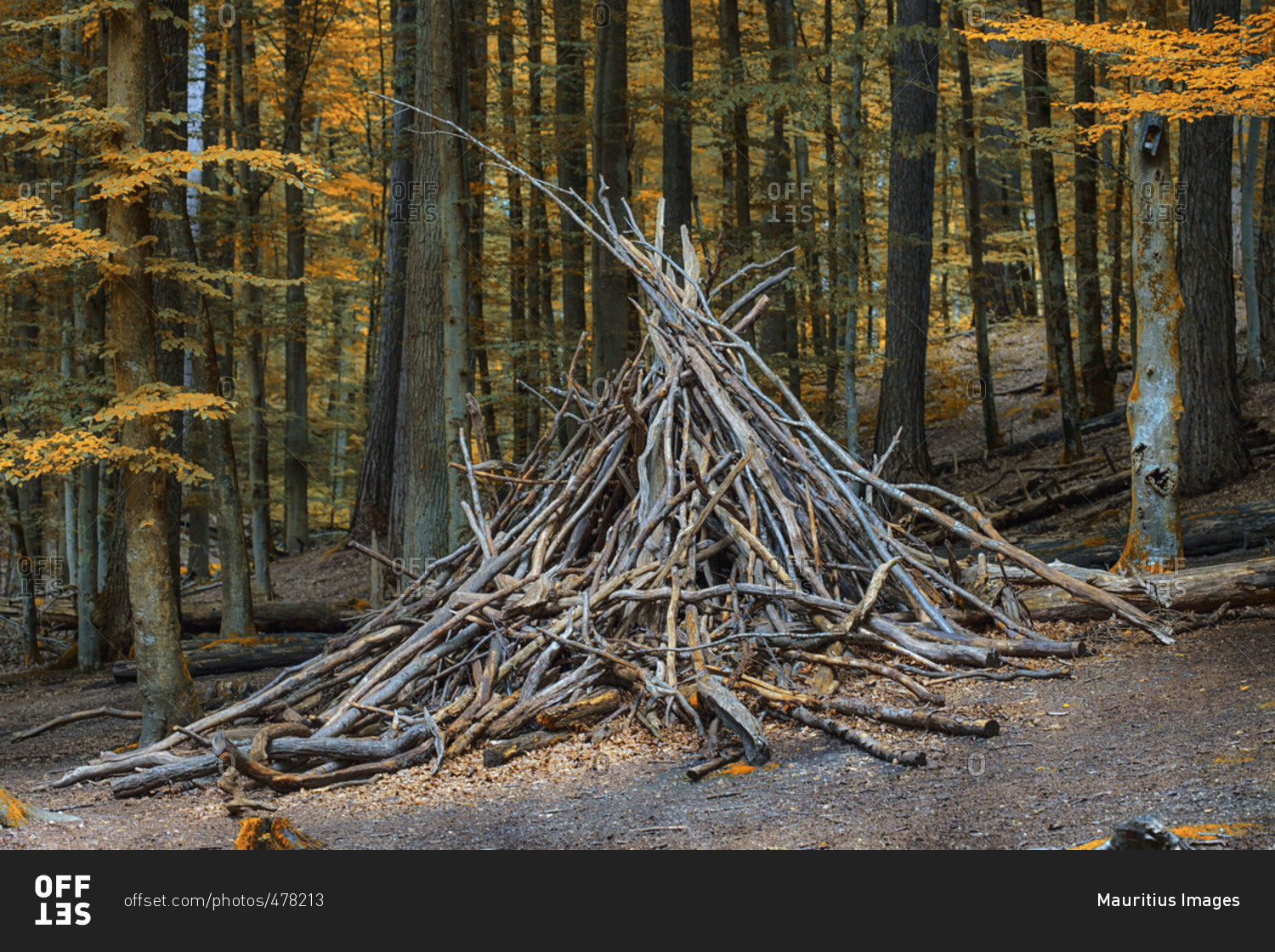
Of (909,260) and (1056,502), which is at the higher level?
(909,260)

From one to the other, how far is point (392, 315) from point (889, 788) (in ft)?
37.5

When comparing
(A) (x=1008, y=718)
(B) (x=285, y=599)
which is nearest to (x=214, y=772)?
(A) (x=1008, y=718)

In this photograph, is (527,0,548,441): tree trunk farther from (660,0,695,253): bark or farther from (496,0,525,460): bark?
(660,0,695,253): bark

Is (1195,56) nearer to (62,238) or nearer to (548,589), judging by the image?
(548,589)

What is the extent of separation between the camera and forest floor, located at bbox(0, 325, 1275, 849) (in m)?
3.63

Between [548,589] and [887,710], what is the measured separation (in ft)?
7.36

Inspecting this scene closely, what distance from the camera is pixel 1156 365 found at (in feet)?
22.6

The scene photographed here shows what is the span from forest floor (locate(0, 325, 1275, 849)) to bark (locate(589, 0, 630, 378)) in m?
5.37

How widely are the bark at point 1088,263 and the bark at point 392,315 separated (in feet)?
29.6

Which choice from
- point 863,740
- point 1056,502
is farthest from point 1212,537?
point 863,740

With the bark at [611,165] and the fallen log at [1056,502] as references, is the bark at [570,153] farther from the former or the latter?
the fallen log at [1056,502]

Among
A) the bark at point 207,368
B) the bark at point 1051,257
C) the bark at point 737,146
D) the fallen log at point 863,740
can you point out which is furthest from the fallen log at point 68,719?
the bark at point 1051,257

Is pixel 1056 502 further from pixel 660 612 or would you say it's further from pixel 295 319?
pixel 295 319

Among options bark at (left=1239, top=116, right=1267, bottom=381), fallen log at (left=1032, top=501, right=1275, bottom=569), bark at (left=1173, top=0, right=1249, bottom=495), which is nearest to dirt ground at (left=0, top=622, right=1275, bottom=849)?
fallen log at (left=1032, top=501, right=1275, bottom=569)
